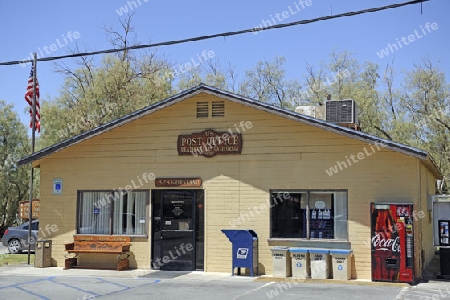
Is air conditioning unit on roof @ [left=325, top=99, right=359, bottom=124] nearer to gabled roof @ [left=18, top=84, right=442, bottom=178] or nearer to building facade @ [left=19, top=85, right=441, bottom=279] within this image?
gabled roof @ [left=18, top=84, right=442, bottom=178]

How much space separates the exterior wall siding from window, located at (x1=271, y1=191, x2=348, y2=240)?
0.78 ft

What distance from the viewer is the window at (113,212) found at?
50.9 ft

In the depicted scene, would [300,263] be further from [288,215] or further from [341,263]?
[288,215]

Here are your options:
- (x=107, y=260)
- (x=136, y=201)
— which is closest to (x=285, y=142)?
(x=136, y=201)

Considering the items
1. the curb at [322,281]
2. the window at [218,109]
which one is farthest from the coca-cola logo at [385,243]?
the window at [218,109]

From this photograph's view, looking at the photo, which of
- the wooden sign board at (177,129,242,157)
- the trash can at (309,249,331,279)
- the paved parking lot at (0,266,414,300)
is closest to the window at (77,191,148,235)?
the paved parking lot at (0,266,414,300)

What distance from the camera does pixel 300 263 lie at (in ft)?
44.2

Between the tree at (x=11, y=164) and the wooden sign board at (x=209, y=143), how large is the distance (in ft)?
77.5

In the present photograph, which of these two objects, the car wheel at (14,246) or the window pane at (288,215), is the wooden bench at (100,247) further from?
the car wheel at (14,246)

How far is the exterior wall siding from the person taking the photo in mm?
13406

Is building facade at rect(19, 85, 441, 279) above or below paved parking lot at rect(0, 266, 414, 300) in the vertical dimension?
above

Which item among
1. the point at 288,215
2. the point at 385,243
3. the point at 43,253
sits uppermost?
the point at 288,215

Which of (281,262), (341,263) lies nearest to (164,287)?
(281,262)

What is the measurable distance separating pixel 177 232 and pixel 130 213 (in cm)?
160
